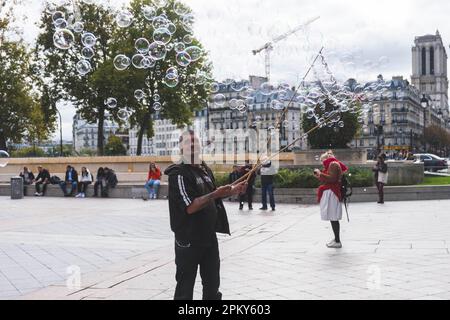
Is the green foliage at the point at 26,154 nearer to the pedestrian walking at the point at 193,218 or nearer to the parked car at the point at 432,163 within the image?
the parked car at the point at 432,163

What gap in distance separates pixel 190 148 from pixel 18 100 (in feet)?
153

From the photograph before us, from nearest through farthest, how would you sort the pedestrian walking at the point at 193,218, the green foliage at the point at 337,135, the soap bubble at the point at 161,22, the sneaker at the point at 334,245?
the pedestrian walking at the point at 193,218 → the sneaker at the point at 334,245 → the soap bubble at the point at 161,22 → the green foliage at the point at 337,135

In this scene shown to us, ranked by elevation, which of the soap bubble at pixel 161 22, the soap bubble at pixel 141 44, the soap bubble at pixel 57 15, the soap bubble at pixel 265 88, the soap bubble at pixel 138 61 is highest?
the soap bubble at pixel 57 15

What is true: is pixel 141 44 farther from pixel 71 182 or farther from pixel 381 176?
pixel 71 182

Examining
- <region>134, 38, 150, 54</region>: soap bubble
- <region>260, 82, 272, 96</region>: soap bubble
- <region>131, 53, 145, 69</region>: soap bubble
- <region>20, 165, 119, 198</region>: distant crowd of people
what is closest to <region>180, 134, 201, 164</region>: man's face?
<region>131, 53, 145, 69</region>: soap bubble

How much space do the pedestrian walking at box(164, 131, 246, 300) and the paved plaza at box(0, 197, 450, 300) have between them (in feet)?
4.83

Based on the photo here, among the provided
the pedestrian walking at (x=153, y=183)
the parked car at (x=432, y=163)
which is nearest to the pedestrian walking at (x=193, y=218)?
the pedestrian walking at (x=153, y=183)

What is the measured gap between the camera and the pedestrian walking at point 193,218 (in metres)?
4.91

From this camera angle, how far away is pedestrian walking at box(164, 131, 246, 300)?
491 centimetres

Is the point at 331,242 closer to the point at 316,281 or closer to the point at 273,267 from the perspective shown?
the point at 273,267

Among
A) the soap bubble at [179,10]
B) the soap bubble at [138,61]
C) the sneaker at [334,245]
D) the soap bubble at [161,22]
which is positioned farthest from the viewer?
the soap bubble at [179,10]

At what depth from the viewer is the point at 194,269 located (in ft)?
16.4

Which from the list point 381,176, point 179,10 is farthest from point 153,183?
point 179,10
